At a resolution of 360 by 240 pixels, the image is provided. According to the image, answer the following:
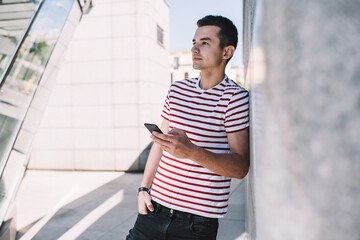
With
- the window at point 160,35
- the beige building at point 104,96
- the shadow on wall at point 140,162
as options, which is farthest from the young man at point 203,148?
the window at point 160,35

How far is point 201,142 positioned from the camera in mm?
1576

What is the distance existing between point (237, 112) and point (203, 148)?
0.25 m

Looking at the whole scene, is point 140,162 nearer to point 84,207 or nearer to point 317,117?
point 84,207

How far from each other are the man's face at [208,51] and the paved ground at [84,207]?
2.83m

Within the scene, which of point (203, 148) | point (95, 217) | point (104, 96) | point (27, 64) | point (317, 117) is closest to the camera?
point (317, 117)

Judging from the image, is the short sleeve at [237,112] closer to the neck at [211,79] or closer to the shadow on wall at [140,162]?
the neck at [211,79]

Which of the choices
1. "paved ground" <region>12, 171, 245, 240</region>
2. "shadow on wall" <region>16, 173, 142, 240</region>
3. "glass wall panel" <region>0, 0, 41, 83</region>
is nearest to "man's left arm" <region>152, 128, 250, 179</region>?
"glass wall panel" <region>0, 0, 41, 83</region>

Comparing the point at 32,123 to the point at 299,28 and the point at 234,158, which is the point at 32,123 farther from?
the point at 299,28

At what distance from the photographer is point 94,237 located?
3.90m

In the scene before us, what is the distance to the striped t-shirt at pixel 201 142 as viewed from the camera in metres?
1.52

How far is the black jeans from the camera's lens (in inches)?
63.0

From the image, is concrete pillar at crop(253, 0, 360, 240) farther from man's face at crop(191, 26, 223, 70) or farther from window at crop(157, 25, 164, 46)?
window at crop(157, 25, 164, 46)

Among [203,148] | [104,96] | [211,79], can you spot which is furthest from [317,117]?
[104,96]

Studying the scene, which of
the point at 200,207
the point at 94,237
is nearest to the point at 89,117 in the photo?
the point at 94,237
